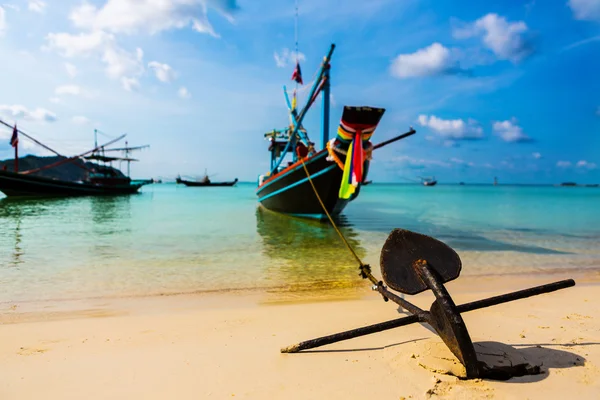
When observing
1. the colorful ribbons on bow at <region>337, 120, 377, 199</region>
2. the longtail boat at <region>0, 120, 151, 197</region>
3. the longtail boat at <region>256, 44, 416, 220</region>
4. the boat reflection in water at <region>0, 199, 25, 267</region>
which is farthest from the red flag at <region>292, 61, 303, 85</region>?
the longtail boat at <region>0, 120, 151, 197</region>

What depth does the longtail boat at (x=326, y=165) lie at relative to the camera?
448 inches

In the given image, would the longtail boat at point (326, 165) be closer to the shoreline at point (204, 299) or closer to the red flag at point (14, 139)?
the shoreline at point (204, 299)

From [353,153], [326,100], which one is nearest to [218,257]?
[353,153]

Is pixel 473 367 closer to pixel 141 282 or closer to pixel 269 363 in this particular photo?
pixel 269 363

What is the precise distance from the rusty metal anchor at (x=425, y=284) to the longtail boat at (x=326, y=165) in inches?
223

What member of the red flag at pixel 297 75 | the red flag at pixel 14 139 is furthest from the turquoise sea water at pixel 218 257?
the red flag at pixel 14 139

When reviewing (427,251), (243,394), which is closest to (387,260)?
(427,251)

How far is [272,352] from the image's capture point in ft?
9.34

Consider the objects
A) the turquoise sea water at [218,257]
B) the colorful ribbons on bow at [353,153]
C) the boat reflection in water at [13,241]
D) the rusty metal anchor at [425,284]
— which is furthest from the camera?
the colorful ribbons on bow at [353,153]

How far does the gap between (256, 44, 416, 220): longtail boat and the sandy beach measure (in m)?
5.02

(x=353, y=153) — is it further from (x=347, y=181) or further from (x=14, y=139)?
(x=14, y=139)

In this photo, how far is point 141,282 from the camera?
5.85 metres

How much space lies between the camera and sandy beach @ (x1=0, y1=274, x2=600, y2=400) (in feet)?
7.45

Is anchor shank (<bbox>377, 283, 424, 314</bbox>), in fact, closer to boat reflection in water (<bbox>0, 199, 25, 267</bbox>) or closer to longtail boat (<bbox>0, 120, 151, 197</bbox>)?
boat reflection in water (<bbox>0, 199, 25, 267</bbox>)
